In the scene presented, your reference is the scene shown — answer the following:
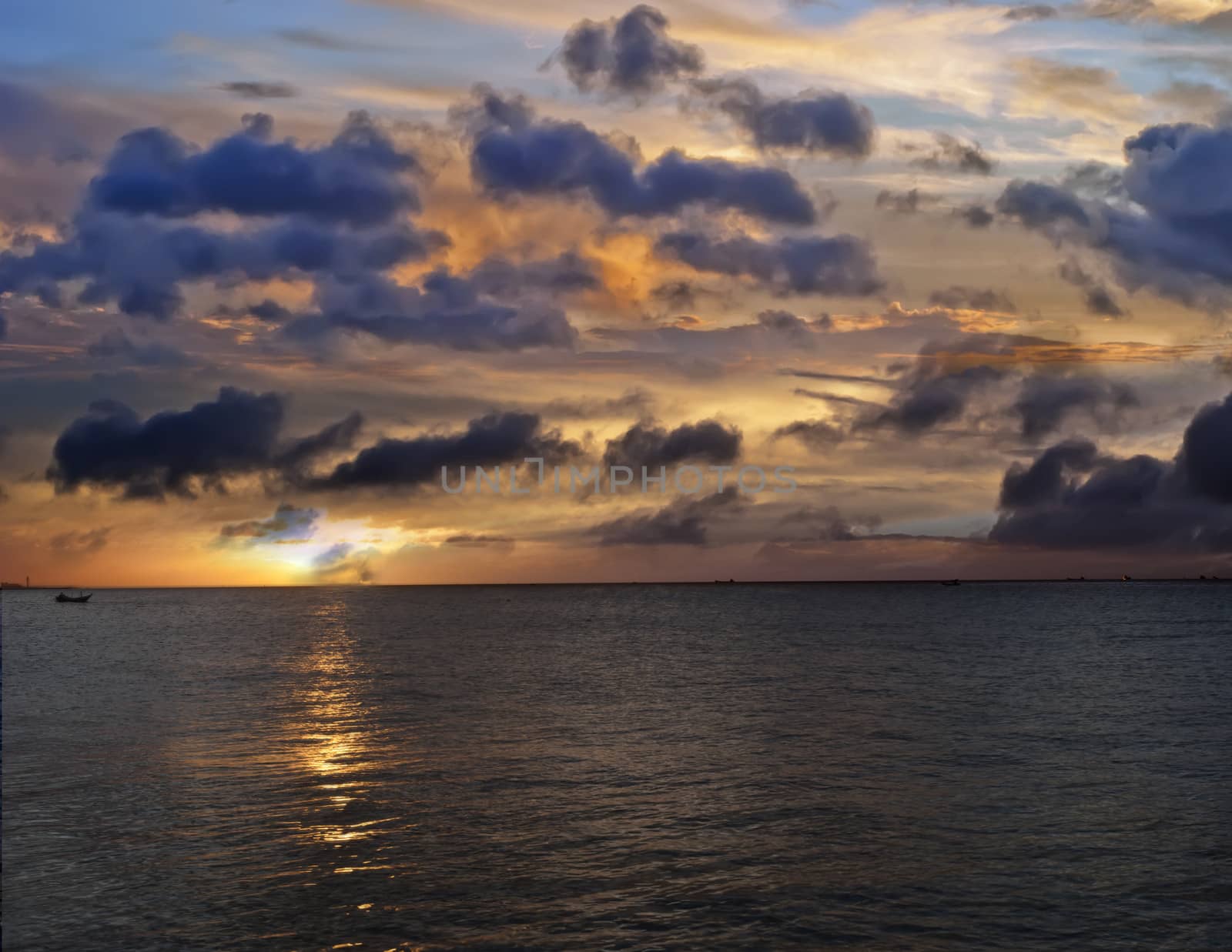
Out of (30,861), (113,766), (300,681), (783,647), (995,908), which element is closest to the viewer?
(995,908)

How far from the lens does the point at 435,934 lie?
984 inches

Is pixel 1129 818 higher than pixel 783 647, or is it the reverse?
pixel 1129 818

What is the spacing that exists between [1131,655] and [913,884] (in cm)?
9428

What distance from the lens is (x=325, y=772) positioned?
4412 cm

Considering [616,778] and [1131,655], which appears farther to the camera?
[1131,655]

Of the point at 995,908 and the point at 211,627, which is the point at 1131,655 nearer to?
the point at 995,908

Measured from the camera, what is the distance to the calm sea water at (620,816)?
2588 cm

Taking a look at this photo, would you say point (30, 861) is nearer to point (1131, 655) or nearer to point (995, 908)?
point (995, 908)

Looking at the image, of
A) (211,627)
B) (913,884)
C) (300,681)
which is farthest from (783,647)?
(211,627)

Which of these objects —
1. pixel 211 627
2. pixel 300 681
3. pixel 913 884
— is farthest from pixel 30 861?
pixel 211 627

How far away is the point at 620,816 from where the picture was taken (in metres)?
35.7

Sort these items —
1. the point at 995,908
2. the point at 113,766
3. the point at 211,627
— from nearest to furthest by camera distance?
1. the point at 995,908
2. the point at 113,766
3. the point at 211,627

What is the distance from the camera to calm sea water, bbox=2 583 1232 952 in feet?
84.9

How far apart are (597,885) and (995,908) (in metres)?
10.2
